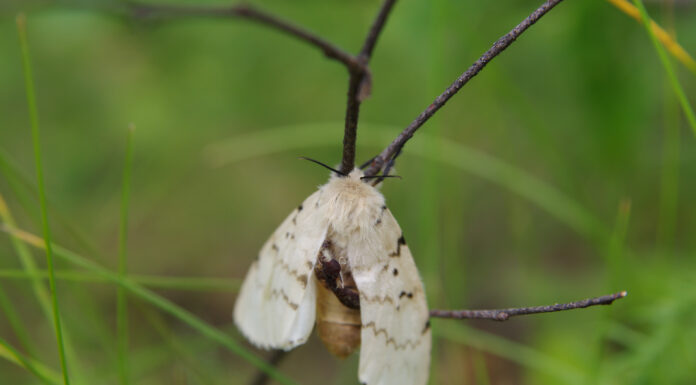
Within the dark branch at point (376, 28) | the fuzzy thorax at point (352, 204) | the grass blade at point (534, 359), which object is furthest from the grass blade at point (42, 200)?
the grass blade at point (534, 359)

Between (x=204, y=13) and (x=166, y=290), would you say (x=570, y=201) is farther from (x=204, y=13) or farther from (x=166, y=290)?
(x=166, y=290)

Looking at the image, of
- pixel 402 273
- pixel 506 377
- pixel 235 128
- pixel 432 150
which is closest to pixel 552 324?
pixel 506 377

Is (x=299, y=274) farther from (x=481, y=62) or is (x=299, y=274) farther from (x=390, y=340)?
(x=481, y=62)

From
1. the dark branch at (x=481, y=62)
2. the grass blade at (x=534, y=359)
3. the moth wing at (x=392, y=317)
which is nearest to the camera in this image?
the dark branch at (x=481, y=62)

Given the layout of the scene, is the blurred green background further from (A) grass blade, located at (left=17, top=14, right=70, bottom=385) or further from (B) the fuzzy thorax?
(B) the fuzzy thorax

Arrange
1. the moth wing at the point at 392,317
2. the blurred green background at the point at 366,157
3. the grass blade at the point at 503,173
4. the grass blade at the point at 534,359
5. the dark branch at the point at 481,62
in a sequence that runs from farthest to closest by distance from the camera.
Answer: the blurred green background at the point at 366,157, the grass blade at the point at 503,173, the grass blade at the point at 534,359, the moth wing at the point at 392,317, the dark branch at the point at 481,62

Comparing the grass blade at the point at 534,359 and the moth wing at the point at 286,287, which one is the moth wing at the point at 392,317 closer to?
the moth wing at the point at 286,287
